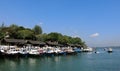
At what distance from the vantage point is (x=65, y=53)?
12169cm

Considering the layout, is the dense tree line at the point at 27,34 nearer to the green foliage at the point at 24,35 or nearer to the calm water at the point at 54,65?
the green foliage at the point at 24,35

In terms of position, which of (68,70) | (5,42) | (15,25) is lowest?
(68,70)

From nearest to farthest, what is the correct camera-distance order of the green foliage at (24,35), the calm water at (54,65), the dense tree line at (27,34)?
the calm water at (54,65)
the dense tree line at (27,34)
the green foliage at (24,35)

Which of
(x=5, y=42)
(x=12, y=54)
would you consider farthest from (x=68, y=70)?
(x=5, y=42)

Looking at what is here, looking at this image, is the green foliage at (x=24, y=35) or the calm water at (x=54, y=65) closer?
the calm water at (x=54, y=65)

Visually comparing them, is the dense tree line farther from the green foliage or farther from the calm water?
the calm water

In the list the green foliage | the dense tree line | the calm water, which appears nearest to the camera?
the calm water

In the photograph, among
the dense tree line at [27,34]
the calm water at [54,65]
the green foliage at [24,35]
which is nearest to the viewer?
the calm water at [54,65]

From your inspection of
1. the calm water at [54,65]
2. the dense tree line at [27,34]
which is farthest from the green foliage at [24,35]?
the calm water at [54,65]

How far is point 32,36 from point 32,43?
22.3 m

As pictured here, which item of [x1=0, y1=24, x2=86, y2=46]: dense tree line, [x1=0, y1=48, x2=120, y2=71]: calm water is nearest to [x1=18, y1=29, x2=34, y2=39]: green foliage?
[x1=0, y1=24, x2=86, y2=46]: dense tree line

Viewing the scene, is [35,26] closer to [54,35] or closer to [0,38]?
[54,35]

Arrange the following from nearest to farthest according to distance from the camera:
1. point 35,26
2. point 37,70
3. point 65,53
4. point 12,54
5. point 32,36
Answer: point 37,70
point 12,54
point 65,53
point 32,36
point 35,26

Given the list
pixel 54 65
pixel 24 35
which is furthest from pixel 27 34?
pixel 54 65
